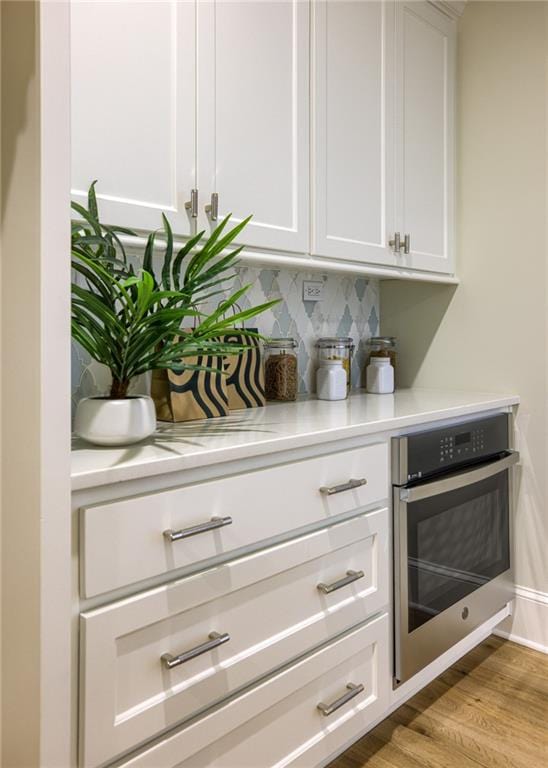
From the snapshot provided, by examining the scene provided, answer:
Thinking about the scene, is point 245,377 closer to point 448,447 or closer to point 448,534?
point 448,447

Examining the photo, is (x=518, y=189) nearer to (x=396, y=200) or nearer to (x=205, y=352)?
(x=396, y=200)

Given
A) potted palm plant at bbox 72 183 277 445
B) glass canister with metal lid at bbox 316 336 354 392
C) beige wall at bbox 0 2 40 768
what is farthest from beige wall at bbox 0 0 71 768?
glass canister with metal lid at bbox 316 336 354 392

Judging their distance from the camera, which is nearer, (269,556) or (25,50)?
(25,50)

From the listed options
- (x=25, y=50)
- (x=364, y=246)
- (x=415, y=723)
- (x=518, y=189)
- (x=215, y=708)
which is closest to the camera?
(x=25, y=50)

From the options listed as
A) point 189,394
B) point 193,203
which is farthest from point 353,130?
point 189,394

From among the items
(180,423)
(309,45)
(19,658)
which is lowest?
(19,658)

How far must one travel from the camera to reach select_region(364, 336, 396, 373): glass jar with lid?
2.43 meters

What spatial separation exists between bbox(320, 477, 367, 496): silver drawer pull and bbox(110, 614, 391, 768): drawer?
0.38m

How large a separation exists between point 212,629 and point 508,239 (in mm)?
1796

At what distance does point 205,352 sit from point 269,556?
18.1 inches

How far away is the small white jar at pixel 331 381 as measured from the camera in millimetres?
2055

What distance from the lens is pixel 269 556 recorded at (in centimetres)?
129

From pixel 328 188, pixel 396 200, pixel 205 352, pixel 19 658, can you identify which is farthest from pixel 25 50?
pixel 396 200

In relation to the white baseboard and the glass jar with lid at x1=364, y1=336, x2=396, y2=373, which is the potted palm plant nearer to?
the glass jar with lid at x1=364, y1=336, x2=396, y2=373
